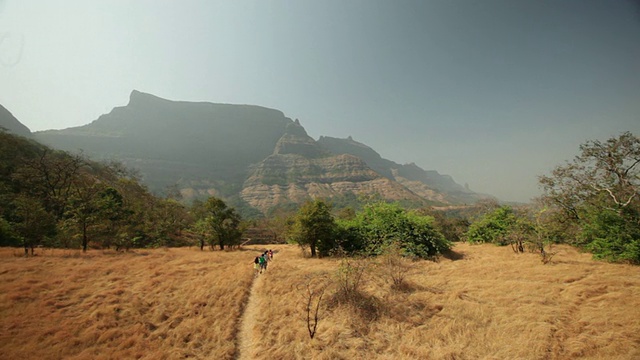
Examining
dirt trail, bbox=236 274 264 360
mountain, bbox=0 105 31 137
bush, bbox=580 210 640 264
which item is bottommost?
dirt trail, bbox=236 274 264 360

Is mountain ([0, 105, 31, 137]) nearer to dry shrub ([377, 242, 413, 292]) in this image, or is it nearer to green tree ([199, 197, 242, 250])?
green tree ([199, 197, 242, 250])

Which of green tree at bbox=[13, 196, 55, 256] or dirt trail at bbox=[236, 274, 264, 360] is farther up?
green tree at bbox=[13, 196, 55, 256]

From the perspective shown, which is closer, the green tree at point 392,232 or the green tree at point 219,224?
the green tree at point 392,232

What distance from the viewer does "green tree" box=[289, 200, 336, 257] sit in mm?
24688

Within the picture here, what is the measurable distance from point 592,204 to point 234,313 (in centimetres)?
2967

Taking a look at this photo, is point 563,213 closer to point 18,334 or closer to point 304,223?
point 304,223

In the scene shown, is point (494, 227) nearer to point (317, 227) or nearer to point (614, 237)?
point (614, 237)

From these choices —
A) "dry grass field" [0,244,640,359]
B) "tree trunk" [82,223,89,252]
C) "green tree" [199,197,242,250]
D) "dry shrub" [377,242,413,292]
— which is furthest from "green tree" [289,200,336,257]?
"tree trunk" [82,223,89,252]

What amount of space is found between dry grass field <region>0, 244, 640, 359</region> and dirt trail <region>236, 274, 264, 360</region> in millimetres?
51

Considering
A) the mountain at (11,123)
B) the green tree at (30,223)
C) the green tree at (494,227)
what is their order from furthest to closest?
the mountain at (11,123)
the green tree at (494,227)
the green tree at (30,223)

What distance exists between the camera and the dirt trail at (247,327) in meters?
9.40

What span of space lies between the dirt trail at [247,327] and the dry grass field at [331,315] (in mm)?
51

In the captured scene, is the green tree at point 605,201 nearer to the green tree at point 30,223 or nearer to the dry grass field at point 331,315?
the dry grass field at point 331,315

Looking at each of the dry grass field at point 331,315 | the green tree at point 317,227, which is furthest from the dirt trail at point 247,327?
the green tree at point 317,227
